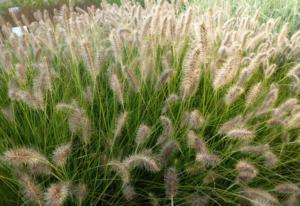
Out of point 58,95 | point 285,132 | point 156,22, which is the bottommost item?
point 285,132

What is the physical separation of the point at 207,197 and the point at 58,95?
1087mm

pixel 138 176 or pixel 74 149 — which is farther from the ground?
pixel 74 149

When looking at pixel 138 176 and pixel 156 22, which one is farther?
pixel 156 22

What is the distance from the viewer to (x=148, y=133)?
70.1 inches

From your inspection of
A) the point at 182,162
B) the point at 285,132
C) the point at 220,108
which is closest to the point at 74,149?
the point at 182,162

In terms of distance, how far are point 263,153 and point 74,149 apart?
3.19 ft

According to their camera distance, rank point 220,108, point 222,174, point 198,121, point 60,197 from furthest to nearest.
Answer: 1. point 220,108
2. point 222,174
3. point 198,121
4. point 60,197

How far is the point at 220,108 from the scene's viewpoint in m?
2.40

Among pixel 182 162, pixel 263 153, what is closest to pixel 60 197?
pixel 182 162

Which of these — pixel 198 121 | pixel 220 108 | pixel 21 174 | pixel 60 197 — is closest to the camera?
pixel 60 197

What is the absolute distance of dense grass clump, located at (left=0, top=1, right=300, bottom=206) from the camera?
178 centimetres

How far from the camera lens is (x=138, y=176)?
209 centimetres

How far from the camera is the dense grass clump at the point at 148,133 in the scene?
1780mm

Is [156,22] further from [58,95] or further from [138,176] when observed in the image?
[138,176]
